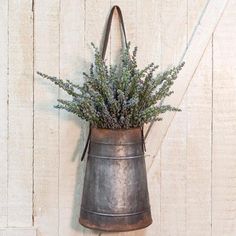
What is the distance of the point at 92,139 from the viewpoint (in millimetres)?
1548

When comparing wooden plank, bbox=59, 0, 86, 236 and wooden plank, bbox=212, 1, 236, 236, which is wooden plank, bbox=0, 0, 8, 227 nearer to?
wooden plank, bbox=59, 0, 86, 236

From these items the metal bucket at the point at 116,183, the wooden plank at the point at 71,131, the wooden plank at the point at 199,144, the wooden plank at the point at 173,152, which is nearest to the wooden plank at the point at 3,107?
the wooden plank at the point at 71,131

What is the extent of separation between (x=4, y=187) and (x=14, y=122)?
0.26m

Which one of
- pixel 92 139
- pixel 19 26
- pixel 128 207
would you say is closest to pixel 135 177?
pixel 128 207

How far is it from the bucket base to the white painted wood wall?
20cm

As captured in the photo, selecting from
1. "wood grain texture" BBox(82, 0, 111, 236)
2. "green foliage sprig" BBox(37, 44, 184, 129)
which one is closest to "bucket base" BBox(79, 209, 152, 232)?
"green foliage sprig" BBox(37, 44, 184, 129)

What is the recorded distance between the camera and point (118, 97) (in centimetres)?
146

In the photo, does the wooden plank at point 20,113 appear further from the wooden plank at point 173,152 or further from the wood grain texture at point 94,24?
the wooden plank at point 173,152

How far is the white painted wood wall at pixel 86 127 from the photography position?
1670mm

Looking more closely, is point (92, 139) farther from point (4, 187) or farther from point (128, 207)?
point (4, 187)

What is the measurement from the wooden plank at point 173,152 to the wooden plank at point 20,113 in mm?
519

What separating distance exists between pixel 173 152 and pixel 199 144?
0.11 meters

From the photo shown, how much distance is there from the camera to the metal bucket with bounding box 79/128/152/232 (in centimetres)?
149

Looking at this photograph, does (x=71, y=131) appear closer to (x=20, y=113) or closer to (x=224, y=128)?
(x=20, y=113)
